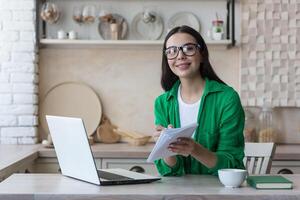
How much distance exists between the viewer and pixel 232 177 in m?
1.76

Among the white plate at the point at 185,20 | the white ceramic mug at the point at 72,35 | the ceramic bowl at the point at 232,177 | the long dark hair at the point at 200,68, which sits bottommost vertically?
the ceramic bowl at the point at 232,177

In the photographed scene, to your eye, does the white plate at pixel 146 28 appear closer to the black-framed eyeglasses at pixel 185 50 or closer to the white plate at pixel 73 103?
the white plate at pixel 73 103

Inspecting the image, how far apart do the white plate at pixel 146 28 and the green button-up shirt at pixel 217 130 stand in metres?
1.64

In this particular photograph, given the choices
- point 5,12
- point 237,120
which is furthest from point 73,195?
point 5,12

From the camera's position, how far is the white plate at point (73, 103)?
372 cm

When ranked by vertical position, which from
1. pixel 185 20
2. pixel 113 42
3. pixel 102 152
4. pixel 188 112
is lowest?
pixel 102 152

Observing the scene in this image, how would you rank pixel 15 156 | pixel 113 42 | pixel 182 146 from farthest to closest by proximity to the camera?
pixel 113 42 < pixel 15 156 < pixel 182 146

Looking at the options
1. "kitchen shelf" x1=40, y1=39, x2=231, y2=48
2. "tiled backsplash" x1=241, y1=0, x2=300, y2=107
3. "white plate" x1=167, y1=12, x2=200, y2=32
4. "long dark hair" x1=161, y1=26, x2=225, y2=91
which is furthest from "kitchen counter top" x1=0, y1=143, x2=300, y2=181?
"long dark hair" x1=161, y1=26, x2=225, y2=91

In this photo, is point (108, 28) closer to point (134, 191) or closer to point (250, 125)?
point (250, 125)

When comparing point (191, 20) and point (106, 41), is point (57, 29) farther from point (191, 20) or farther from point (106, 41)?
point (191, 20)

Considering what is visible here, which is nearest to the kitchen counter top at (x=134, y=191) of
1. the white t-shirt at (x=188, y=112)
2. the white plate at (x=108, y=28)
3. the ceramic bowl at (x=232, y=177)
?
the ceramic bowl at (x=232, y=177)

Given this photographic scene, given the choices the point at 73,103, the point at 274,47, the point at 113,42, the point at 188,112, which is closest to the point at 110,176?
the point at 188,112

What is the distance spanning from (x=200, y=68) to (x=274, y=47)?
1658 mm

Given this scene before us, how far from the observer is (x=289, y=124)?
3.74 meters
